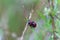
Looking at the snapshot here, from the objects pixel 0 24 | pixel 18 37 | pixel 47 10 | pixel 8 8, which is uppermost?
pixel 47 10

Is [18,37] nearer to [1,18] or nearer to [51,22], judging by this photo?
[1,18]

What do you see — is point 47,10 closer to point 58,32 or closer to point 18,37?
point 58,32

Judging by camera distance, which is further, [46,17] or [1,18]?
[1,18]

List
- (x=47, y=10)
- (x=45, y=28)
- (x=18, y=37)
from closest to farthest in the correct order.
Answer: (x=47, y=10) → (x=45, y=28) → (x=18, y=37)

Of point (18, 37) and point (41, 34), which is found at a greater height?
point (41, 34)

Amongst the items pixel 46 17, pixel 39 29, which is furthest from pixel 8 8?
pixel 46 17

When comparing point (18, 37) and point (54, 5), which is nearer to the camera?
point (54, 5)

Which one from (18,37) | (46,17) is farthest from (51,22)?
(18,37)

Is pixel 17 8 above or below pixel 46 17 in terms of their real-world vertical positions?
below

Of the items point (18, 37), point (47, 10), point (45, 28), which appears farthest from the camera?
point (18, 37)
